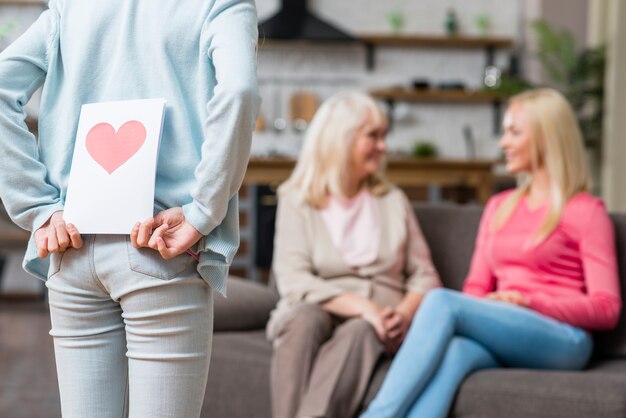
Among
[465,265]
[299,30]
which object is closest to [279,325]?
[465,265]

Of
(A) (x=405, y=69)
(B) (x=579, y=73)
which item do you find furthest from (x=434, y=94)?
(B) (x=579, y=73)

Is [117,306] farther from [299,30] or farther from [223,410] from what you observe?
[299,30]

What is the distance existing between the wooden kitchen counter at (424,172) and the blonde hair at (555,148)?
13.2 feet

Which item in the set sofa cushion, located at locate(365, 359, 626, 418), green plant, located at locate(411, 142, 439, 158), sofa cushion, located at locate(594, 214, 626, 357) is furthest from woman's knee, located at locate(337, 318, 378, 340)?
green plant, located at locate(411, 142, 439, 158)

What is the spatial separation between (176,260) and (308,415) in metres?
1.24

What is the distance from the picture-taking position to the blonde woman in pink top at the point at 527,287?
7.59 feet

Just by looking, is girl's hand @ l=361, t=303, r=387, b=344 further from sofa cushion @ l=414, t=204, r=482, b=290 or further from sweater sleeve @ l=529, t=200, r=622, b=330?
sofa cushion @ l=414, t=204, r=482, b=290

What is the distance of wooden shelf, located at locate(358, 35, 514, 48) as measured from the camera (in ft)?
25.5

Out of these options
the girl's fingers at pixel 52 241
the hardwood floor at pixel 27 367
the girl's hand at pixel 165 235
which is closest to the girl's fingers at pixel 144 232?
the girl's hand at pixel 165 235

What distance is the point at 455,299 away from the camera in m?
2.42

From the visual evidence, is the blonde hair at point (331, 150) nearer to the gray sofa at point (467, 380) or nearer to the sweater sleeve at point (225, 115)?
the gray sofa at point (467, 380)

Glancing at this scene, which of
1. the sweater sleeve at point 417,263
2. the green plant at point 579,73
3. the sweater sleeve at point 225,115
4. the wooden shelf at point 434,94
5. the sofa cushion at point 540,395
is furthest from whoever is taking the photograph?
the wooden shelf at point 434,94

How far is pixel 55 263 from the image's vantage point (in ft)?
3.99

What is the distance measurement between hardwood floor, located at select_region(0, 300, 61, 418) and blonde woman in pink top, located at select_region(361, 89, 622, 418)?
1475 millimetres
